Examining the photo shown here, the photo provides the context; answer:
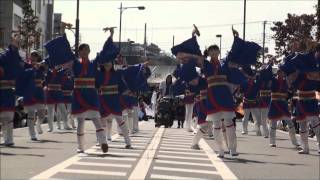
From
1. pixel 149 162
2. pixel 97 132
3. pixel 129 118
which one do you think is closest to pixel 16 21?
pixel 129 118

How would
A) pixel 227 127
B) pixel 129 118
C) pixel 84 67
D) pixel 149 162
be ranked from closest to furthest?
pixel 149 162 → pixel 84 67 → pixel 227 127 → pixel 129 118

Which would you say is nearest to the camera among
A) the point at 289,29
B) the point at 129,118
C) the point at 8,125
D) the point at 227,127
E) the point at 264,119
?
the point at 227,127

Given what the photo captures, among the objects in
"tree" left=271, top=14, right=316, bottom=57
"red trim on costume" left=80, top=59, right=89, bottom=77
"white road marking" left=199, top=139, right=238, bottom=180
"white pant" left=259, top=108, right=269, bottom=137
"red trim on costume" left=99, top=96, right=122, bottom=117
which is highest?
"tree" left=271, top=14, right=316, bottom=57

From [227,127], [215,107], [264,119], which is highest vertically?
[215,107]

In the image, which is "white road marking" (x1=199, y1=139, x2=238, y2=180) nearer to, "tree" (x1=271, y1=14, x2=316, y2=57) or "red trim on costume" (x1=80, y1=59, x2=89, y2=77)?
"red trim on costume" (x1=80, y1=59, x2=89, y2=77)

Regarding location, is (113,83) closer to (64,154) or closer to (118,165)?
(64,154)

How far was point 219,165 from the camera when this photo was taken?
11.5 metres

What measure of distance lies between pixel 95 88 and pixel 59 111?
8428 mm

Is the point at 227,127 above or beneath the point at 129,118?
above

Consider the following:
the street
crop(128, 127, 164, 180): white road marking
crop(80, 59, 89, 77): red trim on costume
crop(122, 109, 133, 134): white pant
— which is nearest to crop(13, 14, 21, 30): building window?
crop(122, 109, 133, 134): white pant

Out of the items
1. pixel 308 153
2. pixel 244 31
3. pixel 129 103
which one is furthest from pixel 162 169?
pixel 244 31

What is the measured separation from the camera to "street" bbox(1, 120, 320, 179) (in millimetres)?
9891

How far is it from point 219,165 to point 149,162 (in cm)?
121

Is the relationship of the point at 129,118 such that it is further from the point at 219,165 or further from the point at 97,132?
the point at 219,165
